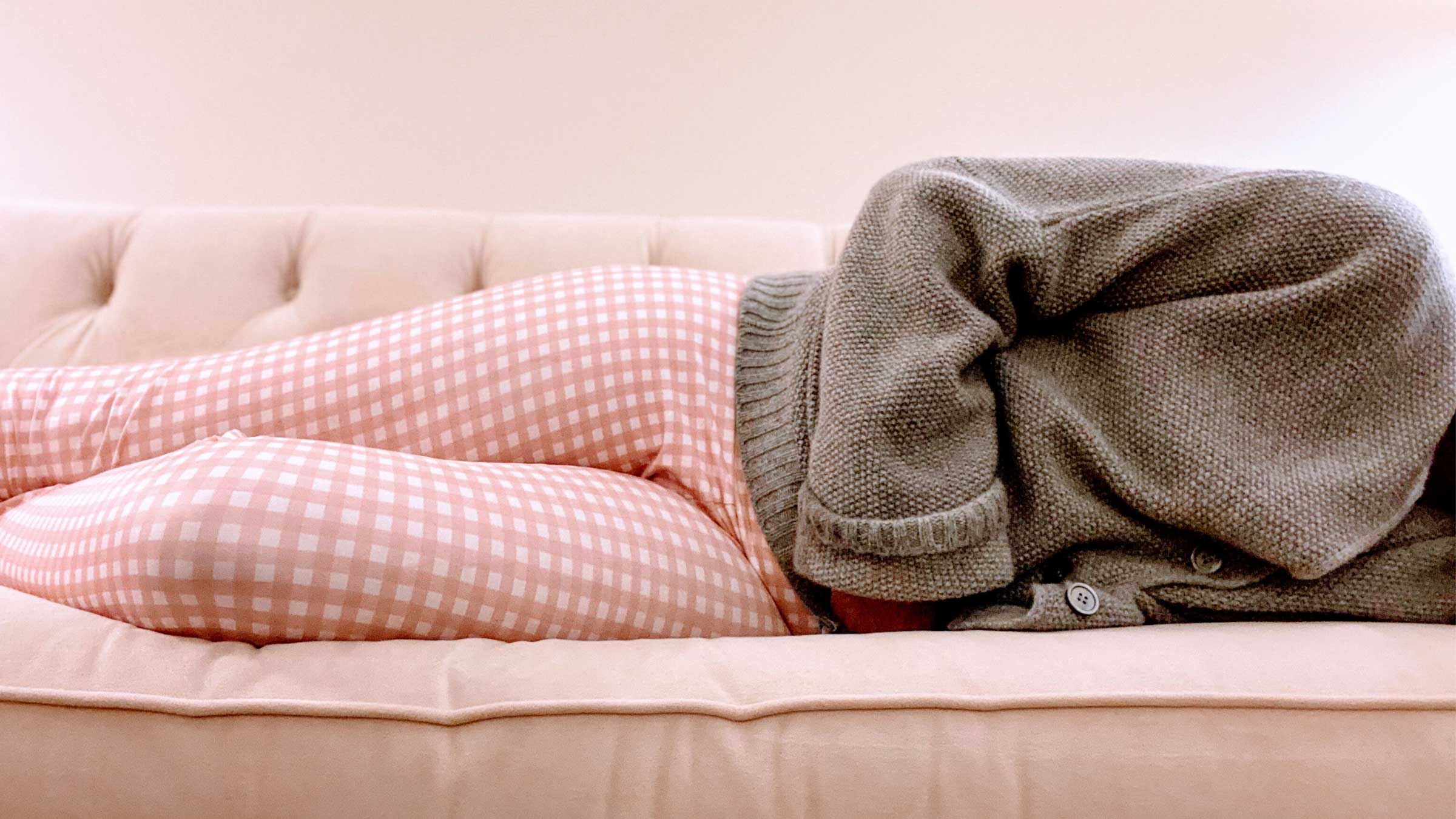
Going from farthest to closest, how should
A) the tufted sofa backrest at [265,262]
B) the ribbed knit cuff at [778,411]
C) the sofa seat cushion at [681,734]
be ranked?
the tufted sofa backrest at [265,262], the ribbed knit cuff at [778,411], the sofa seat cushion at [681,734]

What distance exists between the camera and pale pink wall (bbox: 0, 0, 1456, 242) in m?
1.21

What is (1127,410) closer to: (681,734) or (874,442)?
(874,442)

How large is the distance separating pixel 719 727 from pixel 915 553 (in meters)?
0.21

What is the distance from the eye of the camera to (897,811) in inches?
17.8

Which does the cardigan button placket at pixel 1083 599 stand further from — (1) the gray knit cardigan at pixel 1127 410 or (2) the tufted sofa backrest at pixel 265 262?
(2) the tufted sofa backrest at pixel 265 262

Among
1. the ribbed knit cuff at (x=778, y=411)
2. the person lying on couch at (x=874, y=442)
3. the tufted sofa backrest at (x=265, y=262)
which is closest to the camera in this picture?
the person lying on couch at (x=874, y=442)

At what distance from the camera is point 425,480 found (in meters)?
0.59

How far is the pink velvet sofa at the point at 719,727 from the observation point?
447mm

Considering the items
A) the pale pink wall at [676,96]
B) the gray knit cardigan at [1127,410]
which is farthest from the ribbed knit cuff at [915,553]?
the pale pink wall at [676,96]

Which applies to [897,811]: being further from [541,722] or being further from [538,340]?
[538,340]

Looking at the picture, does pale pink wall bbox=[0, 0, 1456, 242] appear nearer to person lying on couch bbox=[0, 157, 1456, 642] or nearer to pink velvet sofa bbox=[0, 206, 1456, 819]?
person lying on couch bbox=[0, 157, 1456, 642]

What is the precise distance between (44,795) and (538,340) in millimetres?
434

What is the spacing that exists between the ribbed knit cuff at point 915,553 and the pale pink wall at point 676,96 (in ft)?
2.44

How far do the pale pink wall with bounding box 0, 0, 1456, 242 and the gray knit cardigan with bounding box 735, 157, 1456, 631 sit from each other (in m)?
0.57
